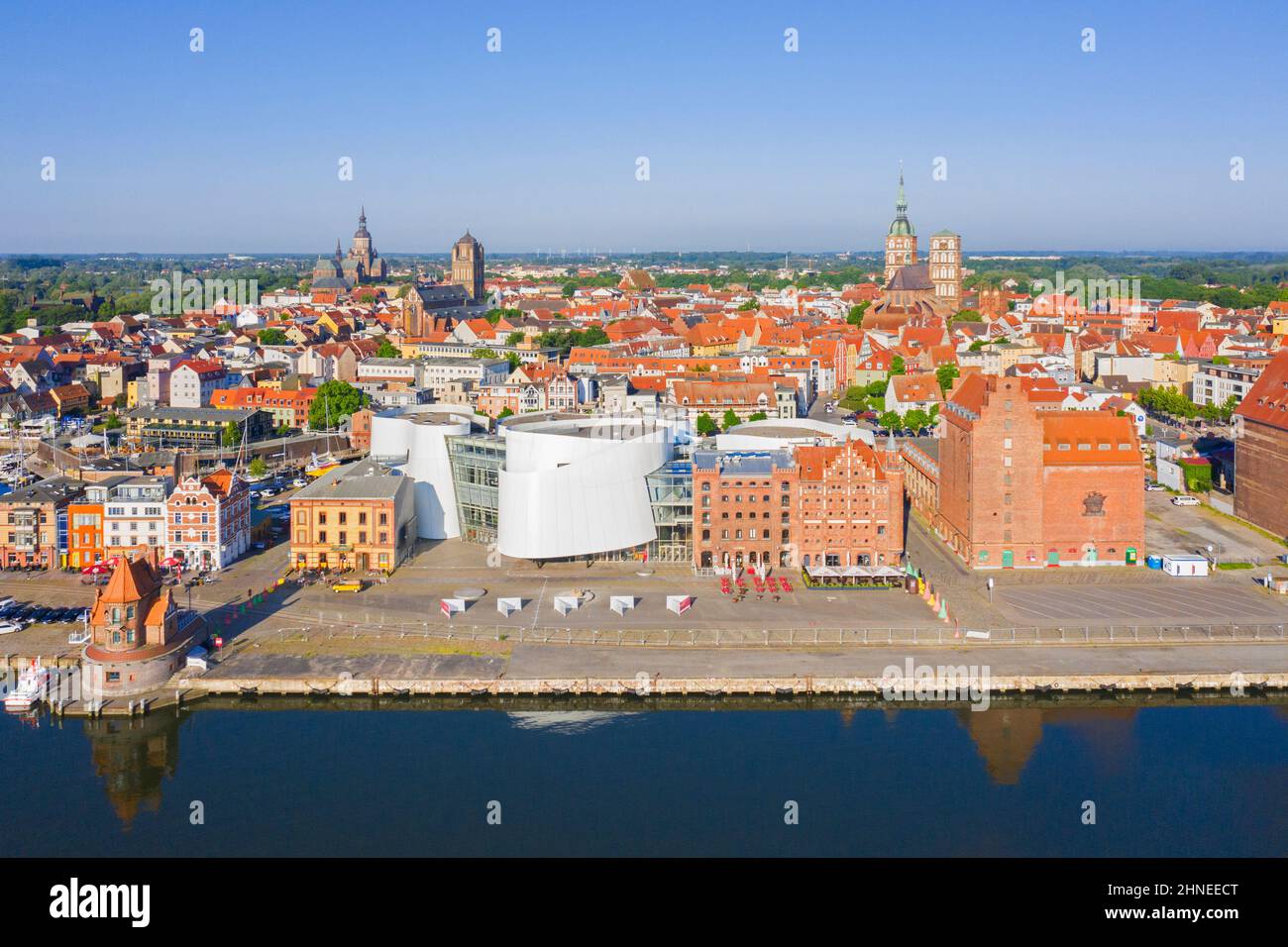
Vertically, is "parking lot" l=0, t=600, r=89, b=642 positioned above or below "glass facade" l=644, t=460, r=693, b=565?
below

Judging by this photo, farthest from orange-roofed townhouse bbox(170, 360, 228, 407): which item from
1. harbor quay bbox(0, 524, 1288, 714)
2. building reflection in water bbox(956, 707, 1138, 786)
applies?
building reflection in water bbox(956, 707, 1138, 786)

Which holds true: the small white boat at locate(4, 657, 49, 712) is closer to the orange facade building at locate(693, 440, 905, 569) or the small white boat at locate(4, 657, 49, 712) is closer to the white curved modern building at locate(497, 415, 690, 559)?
the white curved modern building at locate(497, 415, 690, 559)

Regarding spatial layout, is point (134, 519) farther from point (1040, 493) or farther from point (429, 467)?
point (1040, 493)

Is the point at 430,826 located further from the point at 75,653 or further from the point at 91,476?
the point at 91,476

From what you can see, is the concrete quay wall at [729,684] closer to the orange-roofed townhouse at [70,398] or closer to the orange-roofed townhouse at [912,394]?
the orange-roofed townhouse at [912,394]

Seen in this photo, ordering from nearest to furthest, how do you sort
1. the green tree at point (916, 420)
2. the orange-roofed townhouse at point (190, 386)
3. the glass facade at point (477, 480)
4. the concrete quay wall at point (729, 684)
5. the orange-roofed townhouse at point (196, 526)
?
the concrete quay wall at point (729, 684) → the orange-roofed townhouse at point (196, 526) → the glass facade at point (477, 480) → the green tree at point (916, 420) → the orange-roofed townhouse at point (190, 386)

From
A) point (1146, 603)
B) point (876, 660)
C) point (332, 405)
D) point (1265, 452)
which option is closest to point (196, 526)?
point (876, 660)

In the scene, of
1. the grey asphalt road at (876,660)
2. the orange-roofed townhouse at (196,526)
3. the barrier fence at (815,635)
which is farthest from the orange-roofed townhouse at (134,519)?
the grey asphalt road at (876,660)

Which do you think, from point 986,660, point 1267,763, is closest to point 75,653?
point 986,660
